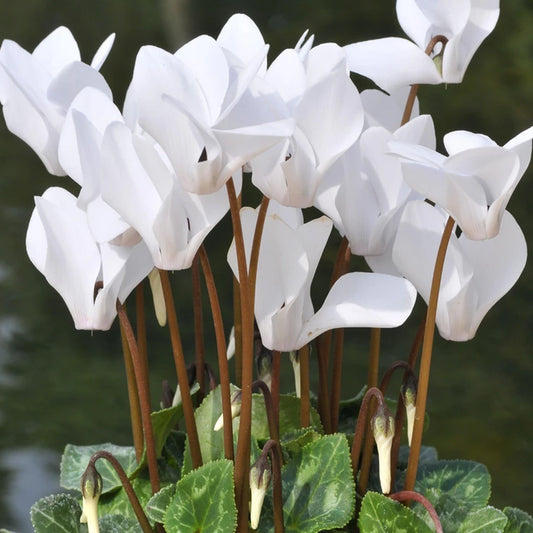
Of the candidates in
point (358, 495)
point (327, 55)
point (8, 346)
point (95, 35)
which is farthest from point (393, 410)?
point (95, 35)

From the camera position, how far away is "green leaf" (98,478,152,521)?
817 mm

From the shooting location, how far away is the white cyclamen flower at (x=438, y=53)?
732mm

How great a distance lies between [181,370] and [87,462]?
30cm

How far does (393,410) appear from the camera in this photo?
3.15 ft

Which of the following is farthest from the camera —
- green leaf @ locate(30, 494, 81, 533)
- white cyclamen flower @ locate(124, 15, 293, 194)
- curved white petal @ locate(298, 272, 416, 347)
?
green leaf @ locate(30, 494, 81, 533)

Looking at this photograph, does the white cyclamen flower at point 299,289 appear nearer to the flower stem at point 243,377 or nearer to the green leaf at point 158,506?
the flower stem at point 243,377

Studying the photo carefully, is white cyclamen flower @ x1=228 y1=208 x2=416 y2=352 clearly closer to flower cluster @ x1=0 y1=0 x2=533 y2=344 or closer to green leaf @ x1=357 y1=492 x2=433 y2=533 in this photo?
flower cluster @ x1=0 y1=0 x2=533 y2=344

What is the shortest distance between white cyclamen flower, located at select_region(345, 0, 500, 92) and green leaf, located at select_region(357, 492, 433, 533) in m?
0.29

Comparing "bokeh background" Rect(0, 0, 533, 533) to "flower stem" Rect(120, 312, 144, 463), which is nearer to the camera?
"flower stem" Rect(120, 312, 144, 463)

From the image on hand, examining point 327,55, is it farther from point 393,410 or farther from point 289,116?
point 393,410

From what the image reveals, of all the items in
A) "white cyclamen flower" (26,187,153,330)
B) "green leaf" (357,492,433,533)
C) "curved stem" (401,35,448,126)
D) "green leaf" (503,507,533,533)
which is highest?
"curved stem" (401,35,448,126)

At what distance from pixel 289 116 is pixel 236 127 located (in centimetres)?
5

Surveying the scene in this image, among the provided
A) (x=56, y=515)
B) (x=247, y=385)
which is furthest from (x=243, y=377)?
(x=56, y=515)

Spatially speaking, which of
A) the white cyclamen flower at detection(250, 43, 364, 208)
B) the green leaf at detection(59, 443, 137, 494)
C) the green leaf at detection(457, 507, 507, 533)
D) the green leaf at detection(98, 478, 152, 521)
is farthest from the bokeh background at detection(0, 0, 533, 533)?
the white cyclamen flower at detection(250, 43, 364, 208)
